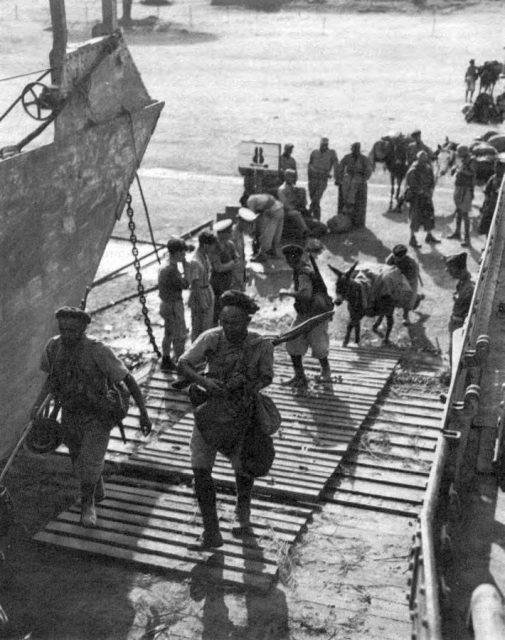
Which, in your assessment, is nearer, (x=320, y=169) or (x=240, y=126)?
(x=320, y=169)

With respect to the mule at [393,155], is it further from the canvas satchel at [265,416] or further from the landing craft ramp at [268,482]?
the canvas satchel at [265,416]

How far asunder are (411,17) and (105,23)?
44.7 meters

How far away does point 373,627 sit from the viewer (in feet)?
17.9

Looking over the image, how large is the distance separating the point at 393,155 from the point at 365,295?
28.7 feet

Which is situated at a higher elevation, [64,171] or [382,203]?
[64,171]

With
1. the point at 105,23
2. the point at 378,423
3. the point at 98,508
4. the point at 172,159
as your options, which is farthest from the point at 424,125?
the point at 98,508

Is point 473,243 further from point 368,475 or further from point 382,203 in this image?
point 368,475

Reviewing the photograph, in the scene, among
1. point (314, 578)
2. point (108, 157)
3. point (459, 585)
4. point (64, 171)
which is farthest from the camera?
point (108, 157)

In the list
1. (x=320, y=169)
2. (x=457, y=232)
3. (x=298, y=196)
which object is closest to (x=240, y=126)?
(x=320, y=169)

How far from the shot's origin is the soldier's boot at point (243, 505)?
21.2ft

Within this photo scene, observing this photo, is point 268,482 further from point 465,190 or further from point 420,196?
point 465,190

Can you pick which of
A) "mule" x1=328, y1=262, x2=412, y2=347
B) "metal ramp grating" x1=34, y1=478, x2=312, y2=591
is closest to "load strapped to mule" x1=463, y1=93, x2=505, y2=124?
"mule" x1=328, y1=262, x2=412, y2=347

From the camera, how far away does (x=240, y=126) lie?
28.3m

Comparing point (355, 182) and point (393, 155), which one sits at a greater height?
point (393, 155)
